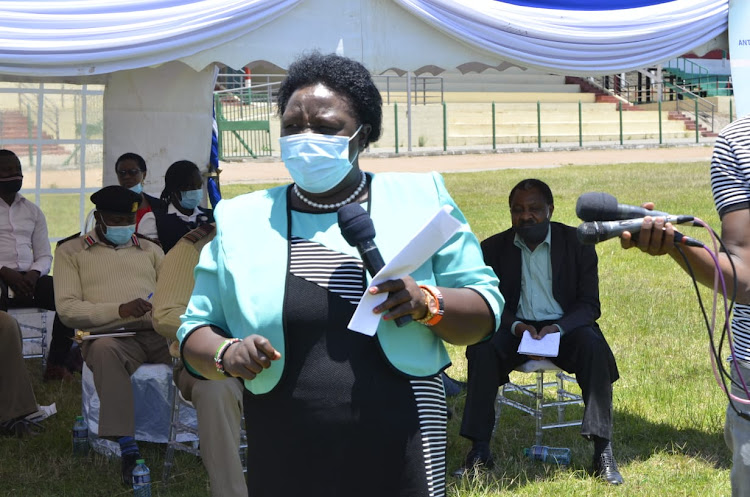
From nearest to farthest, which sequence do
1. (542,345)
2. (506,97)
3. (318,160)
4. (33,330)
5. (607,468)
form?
1. (318,160)
2. (607,468)
3. (542,345)
4. (33,330)
5. (506,97)

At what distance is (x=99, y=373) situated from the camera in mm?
5488

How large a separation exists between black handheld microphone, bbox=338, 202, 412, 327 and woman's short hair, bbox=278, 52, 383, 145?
1.38ft

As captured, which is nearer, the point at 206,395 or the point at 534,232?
the point at 206,395

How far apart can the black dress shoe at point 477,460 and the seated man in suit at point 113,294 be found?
6.00 feet

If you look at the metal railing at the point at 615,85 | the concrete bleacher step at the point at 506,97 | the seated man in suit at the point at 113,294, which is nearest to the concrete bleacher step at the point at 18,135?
the seated man in suit at the point at 113,294

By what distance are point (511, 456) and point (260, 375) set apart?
3.54 meters

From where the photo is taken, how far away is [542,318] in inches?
226

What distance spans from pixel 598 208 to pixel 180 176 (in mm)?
4617

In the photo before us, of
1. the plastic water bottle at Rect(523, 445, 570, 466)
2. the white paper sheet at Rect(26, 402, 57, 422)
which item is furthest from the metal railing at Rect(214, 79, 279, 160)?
the plastic water bottle at Rect(523, 445, 570, 466)

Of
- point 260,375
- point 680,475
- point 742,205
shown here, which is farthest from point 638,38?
point 260,375

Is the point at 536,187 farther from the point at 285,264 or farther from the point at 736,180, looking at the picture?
the point at 285,264

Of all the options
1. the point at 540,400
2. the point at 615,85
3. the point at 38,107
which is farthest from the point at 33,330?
the point at 615,85

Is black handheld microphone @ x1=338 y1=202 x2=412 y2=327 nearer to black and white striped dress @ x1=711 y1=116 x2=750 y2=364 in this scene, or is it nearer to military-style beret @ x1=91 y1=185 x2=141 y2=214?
black and white striped dress @ x1=711 y1=116 x2=750 y2=364

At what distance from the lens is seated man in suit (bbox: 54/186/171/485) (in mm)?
5488
